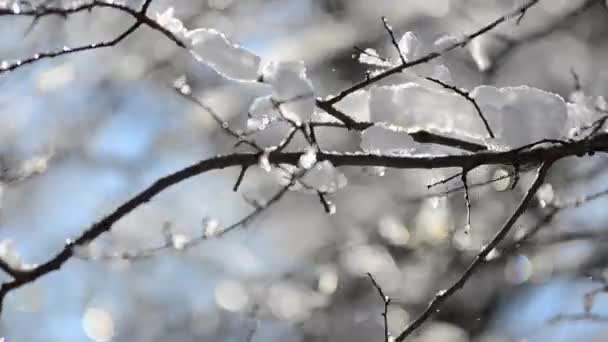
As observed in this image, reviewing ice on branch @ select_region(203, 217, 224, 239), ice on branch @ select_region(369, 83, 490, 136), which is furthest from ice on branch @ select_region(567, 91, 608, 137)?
ice on branch @ select_region(203, 217, 224, 239)

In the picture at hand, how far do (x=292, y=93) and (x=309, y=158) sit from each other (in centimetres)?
13

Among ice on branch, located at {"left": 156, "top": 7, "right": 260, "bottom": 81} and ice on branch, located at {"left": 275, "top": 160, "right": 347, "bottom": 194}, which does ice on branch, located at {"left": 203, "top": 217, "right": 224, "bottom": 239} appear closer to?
ice on branch, located at {"left": 275, "top": 160, "right": 347, "bottom": 194}

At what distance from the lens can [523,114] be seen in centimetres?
142

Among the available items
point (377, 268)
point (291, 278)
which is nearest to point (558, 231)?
point (377, 268)

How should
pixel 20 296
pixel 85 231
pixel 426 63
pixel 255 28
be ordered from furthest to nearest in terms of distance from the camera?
1. pixel 20 296
2. pixel 255 28
3. pixel 426 63
4. pixel 85 231

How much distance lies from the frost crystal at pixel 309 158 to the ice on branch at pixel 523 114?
1.13 ft

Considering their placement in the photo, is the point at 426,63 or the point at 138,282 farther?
the point at 138,282

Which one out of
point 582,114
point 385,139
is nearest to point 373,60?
point 385,139

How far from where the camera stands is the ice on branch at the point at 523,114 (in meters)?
1.41

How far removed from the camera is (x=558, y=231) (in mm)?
4031

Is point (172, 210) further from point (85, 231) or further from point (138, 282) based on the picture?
point (85, 231)

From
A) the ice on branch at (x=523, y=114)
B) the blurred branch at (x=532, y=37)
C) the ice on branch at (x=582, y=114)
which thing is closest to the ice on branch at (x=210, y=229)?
the ice on branch at (x=523, y=114)

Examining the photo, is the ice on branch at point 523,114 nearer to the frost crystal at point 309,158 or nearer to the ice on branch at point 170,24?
the frost crystal at point 309,158

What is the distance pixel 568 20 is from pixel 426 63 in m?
2.64
